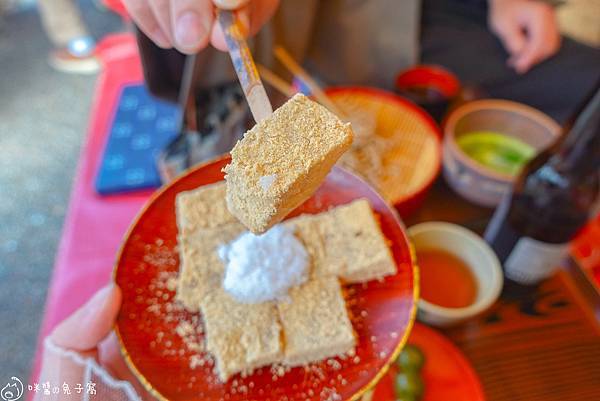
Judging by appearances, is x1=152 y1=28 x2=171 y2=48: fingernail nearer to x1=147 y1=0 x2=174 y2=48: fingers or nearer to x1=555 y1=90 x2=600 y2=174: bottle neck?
x1=147 y1=0 x2=174 y2=48: fingers

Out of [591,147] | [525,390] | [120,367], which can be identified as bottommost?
[525,390]

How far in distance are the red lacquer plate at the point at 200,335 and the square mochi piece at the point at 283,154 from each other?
0.59ft

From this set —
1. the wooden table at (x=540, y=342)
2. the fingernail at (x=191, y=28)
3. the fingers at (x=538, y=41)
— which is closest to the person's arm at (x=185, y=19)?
the fingernail at (x=191, y=28)

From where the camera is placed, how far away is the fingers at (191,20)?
21.5 inches

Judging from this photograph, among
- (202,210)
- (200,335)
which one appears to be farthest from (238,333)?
(202,210)

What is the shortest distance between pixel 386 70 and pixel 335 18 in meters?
0.18

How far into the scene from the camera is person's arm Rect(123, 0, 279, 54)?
0.55 meters

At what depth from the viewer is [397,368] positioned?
Answer: 2.24 feet

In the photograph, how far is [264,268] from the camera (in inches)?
20.8

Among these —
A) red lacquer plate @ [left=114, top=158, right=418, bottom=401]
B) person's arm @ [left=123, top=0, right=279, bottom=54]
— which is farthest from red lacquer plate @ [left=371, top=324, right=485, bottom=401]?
person's arm @ [left=123, top=0, right=279, bottom=54]

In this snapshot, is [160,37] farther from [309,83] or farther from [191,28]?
[309,83]

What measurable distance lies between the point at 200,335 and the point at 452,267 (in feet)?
1.46

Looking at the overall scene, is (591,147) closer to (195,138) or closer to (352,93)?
(352,93)

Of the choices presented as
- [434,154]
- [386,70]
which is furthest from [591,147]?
[386,70]
